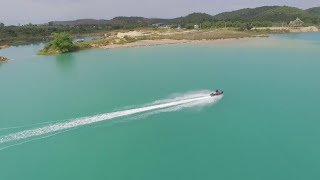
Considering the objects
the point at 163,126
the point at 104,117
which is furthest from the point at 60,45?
the point at 163,126

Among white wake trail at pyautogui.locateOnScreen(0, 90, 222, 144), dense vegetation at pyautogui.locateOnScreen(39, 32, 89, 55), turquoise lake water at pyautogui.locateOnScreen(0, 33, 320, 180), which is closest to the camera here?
turquoise lake water at pyautogui.locateOnScreen(0, 33, 320, 180)

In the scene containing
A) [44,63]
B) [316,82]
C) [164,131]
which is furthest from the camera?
[44,63]

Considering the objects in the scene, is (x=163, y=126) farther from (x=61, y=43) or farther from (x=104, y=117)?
(x=61, y=43)

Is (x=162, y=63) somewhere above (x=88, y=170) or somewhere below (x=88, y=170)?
above

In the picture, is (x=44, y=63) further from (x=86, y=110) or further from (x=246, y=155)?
(x=246, y=155)

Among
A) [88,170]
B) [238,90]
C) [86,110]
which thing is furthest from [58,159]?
[238,90]

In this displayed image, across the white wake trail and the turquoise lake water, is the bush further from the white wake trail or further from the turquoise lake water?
the white wake trail

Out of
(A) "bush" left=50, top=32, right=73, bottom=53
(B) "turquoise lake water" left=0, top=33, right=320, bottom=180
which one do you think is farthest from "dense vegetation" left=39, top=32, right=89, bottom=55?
(B) "turquoise lake water" left=0, top=33, right=320, bottom=180

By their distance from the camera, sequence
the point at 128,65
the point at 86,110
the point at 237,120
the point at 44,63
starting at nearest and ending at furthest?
the point at 237,120, the point at 86,110, the point at 128,65, the point at 44,63
